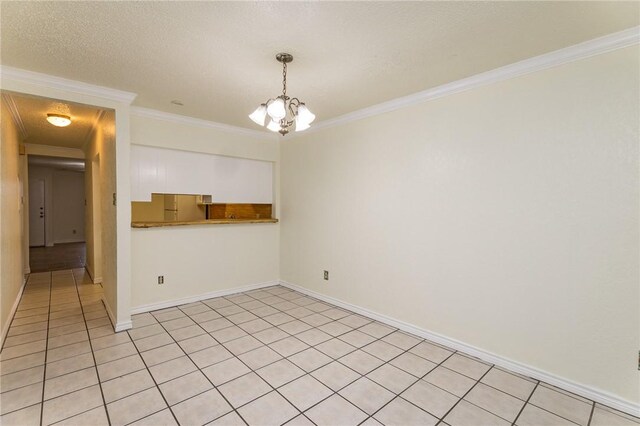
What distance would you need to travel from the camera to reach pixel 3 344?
2.81 metres

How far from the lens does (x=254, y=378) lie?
234cm

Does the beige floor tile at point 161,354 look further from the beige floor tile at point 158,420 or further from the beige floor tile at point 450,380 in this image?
the beige floor tile at point 450,380

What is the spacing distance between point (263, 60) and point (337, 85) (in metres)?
0.78

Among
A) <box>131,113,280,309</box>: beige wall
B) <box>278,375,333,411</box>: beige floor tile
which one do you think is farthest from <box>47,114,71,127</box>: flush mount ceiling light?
<box>278,375,333,411</box>: beige floor tile

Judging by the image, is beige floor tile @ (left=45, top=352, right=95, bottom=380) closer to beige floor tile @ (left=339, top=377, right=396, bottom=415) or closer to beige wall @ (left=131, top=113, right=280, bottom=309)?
beige wall @ (left=131, top=113, right=280, bottom=309)

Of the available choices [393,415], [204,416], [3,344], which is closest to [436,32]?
[393,415]

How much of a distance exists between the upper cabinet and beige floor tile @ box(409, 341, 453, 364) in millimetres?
3135

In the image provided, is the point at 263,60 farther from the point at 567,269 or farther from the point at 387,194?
the point at 567,269

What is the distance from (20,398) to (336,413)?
2135 mm

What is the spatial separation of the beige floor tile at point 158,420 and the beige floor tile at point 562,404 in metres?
2.37

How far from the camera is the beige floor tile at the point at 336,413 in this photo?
1.88 meters

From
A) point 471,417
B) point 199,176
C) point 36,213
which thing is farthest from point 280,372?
point 36,213

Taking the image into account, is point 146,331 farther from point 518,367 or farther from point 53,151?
point 53,151

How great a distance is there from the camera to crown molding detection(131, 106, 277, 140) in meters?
3.62
